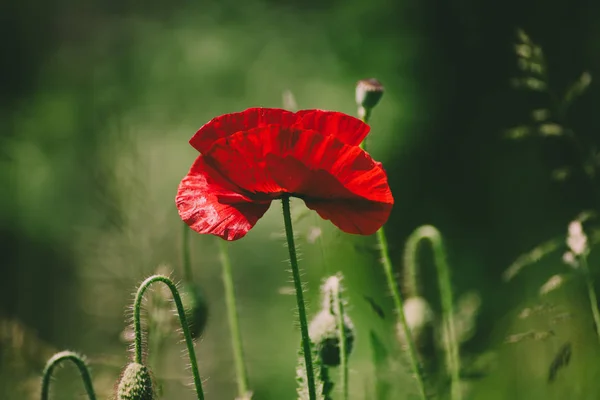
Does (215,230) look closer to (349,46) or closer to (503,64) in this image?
(503,64)

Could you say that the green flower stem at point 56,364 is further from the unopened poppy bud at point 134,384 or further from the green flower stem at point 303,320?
the green flower stem at point 303,320

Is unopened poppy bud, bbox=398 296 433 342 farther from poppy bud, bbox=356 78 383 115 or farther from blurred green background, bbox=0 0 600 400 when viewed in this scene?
blurred green background, bbox=0 0 600 400

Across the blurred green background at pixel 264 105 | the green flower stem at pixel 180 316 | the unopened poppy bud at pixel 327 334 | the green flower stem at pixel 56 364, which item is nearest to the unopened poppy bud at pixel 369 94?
the unopened poppy bud at pixel 327 334

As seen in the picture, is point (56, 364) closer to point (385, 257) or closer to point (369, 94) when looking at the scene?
point (385, 257)

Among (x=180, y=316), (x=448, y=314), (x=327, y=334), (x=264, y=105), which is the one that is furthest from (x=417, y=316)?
(x=264, y=105)

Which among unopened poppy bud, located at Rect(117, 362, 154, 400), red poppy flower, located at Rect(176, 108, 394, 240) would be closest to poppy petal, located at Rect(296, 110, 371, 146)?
red poppy flower, located at Rect(176, 108, 394, 240)

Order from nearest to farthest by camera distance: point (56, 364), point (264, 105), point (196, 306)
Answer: point (56, 364) → point (196, 306) → point (264, 105)

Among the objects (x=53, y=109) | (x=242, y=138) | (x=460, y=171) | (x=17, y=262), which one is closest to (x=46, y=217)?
(x=17, y=262)
